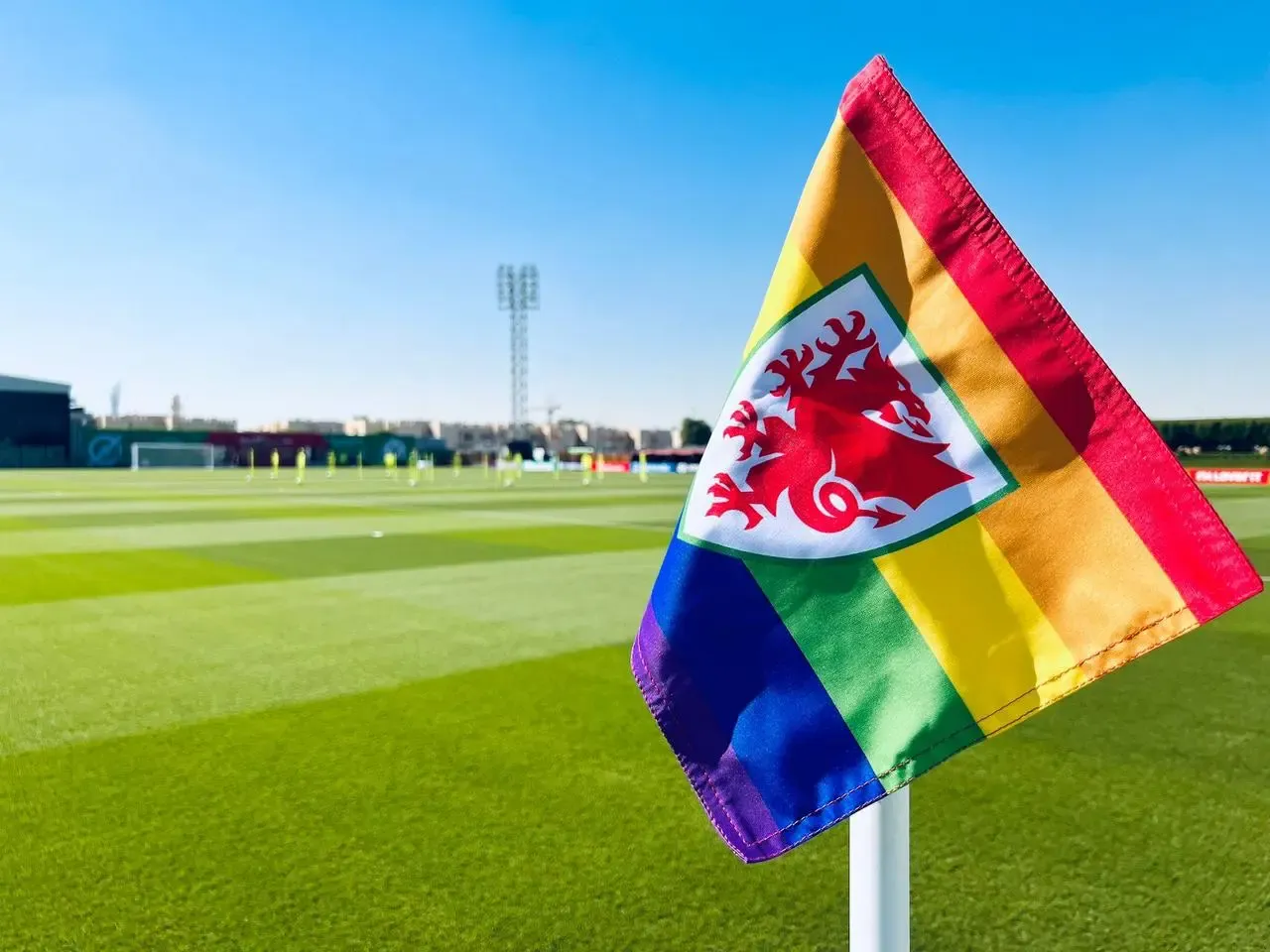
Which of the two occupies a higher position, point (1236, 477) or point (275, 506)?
point (1236, 477)

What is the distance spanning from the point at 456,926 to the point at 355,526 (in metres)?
16.5

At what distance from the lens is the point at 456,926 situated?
3.18 metres

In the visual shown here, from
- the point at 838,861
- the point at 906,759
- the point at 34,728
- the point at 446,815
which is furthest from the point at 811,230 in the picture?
the point at 34,728

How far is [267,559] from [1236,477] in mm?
43043

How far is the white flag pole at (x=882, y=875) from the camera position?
1552mm

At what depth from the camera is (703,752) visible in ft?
5.25

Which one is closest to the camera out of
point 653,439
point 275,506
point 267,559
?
point 267,559

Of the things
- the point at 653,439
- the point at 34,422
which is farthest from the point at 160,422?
the point at 653,439

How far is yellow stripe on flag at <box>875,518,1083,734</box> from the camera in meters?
1.42

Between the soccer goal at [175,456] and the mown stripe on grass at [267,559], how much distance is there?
60484 mm

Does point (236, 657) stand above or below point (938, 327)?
below

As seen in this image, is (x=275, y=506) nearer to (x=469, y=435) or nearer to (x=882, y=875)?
(x=882, y=875)

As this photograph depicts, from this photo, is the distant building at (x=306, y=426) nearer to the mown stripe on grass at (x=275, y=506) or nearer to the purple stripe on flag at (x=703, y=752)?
the mown stripe on grass at (x=275, y=506)

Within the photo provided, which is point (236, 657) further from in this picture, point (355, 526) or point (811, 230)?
point (355, 526)
